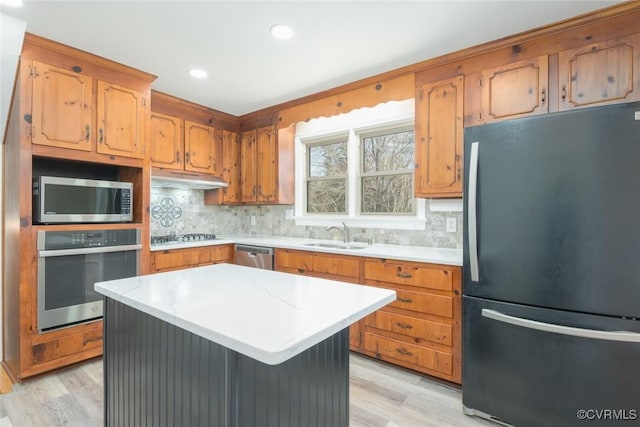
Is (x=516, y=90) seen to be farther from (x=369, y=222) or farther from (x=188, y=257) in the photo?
(x=188, y=257)

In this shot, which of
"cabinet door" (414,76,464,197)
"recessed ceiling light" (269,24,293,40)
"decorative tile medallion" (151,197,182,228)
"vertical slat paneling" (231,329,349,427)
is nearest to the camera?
"vertical slat paneling" (231,329,349,427)

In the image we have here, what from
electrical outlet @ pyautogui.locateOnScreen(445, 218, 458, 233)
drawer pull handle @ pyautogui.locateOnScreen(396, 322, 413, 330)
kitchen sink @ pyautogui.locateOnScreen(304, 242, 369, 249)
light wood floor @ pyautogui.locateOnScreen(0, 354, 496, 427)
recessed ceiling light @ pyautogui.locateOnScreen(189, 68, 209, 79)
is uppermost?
recessed ceiling light @ pyautogui.locateOnScreen(189, 68, 209, 79)

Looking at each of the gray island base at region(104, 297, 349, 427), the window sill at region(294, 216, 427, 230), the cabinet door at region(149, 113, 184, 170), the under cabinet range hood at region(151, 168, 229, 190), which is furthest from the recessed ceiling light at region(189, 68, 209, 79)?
the gray island base at region(104, 297, 349, 427)

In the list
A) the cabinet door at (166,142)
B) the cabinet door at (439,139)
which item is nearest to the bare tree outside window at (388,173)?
the cabinet door at (439,139)

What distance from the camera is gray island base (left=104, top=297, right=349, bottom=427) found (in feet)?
3.03

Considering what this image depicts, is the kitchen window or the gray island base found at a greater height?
the kitchen window

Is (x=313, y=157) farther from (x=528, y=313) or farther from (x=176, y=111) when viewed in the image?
(x=528, y=313)

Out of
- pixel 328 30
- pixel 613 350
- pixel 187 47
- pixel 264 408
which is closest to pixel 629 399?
pixel 613 350

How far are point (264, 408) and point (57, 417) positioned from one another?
5.91 feet

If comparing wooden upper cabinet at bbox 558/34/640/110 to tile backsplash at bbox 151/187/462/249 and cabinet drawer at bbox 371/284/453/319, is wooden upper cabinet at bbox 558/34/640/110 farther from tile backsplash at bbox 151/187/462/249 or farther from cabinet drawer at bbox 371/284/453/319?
cabinet drawer at bbox 371/284/453/319

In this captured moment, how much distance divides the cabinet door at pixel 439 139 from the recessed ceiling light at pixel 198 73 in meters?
1.89

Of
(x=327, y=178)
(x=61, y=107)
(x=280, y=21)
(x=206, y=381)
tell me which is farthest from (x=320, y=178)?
(x=206, y=381)

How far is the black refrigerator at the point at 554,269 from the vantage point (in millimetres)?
1487

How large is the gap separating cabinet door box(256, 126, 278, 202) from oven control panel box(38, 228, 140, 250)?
150 cm
